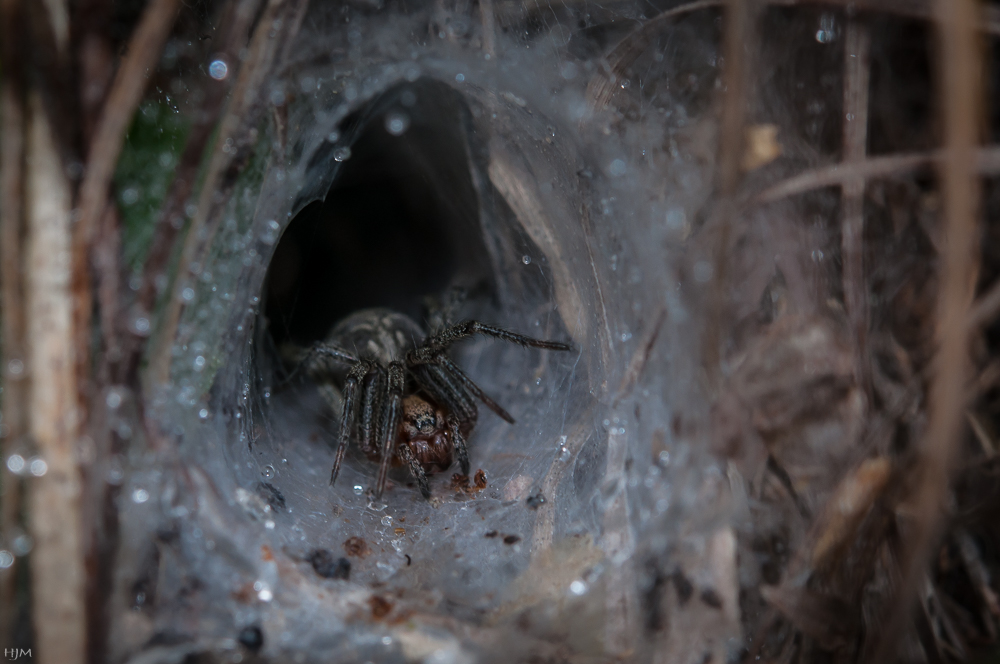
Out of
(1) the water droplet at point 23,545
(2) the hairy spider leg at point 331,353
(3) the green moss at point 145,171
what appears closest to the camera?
(1) the water droplet at point 23,545

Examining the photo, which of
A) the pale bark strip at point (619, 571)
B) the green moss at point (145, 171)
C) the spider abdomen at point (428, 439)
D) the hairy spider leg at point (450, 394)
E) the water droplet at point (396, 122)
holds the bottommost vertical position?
the pale bark strip at point (619, 571)

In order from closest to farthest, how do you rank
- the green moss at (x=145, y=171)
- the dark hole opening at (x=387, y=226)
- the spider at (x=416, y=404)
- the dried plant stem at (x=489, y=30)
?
the green moss at (x=145, y=171)
the dried plant stem at (x=489, y=30)
the spider at (x=416, y=404)
the dark hole opening at (x=387, y=226)

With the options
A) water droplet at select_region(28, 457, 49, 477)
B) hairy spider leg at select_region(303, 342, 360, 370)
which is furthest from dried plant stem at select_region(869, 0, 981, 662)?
hairy spider leg at select_region(303, 342, 360, 370)

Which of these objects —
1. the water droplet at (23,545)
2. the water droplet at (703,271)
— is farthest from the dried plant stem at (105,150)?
the water droplet at (703,271)

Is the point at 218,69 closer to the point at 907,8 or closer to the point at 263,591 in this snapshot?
the point at 263,591

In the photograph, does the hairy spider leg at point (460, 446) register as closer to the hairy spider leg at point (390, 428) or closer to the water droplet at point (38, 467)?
the hairy spider leg at point (390, 428)

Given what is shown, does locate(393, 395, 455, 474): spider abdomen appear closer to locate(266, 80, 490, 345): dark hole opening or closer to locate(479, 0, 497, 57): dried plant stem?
locate(266, 80, 490, 345): dark hole opening

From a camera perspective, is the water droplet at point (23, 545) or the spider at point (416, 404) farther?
the spider at point (416, 404)

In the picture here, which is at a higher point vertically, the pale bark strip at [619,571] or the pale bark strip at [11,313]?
the pale bark strip at [11,313]
